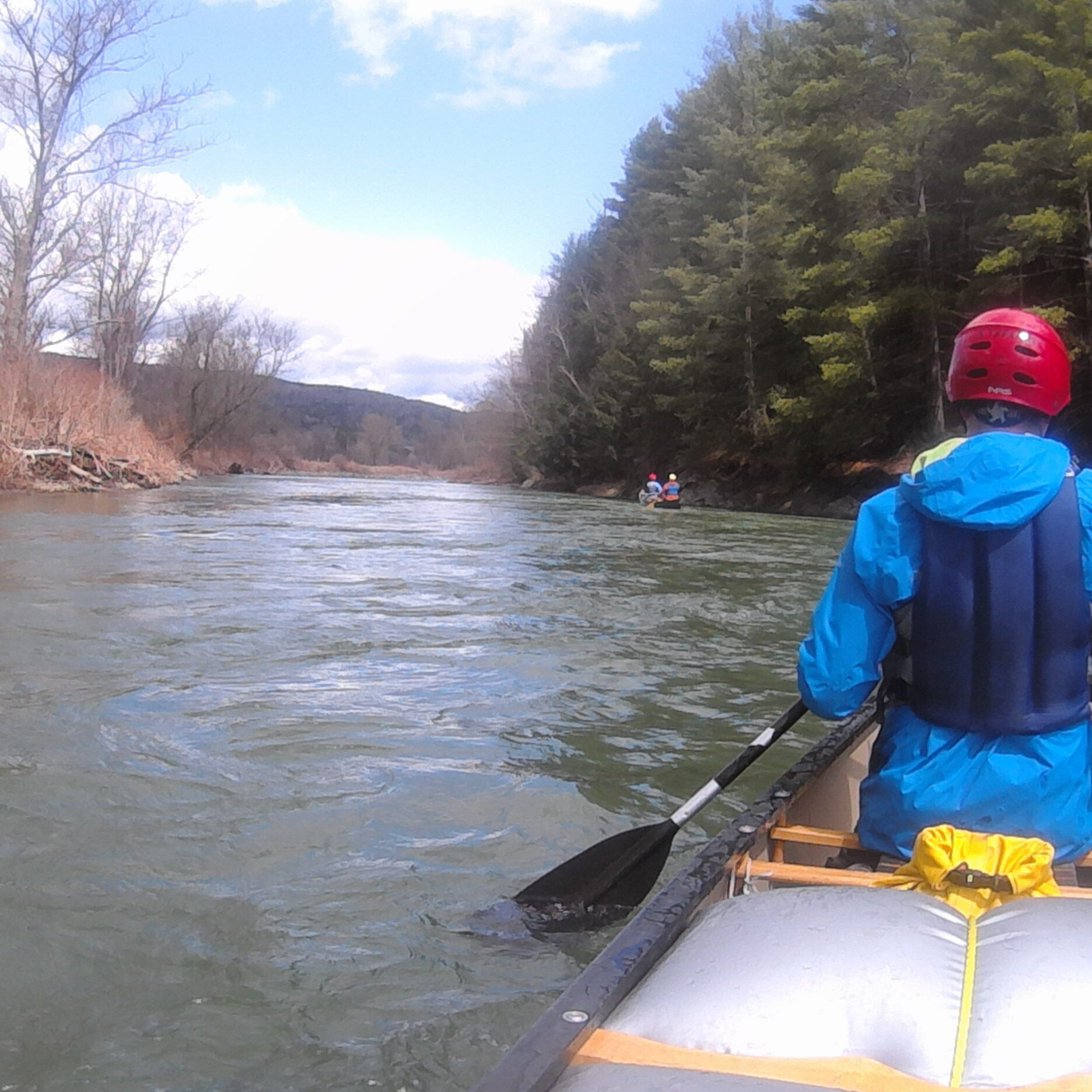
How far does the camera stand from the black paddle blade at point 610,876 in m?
3.23

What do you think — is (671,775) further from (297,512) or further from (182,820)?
(297,512)

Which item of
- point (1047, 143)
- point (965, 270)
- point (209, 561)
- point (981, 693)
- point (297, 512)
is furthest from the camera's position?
point (965, 270)

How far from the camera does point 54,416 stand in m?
22.1

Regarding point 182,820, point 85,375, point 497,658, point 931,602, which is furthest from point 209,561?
point 85,375

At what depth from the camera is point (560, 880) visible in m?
3.30

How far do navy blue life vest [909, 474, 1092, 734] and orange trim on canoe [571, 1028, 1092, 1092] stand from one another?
2.88 ft

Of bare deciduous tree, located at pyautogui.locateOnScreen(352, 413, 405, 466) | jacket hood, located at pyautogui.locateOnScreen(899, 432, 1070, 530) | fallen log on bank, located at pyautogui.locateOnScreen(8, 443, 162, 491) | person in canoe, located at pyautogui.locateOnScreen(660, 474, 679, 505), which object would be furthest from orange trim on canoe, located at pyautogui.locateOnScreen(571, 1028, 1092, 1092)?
bare deciduous tree, located at pyautogui.locateOnScreen(352, 413, 405, 466)

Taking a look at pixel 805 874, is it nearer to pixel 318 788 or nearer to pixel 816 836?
pixel 816 836

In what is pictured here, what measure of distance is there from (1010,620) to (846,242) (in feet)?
79.6

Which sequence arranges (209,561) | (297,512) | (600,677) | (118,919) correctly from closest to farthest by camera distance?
(118,919), (600,677), (209,561), (297,512)

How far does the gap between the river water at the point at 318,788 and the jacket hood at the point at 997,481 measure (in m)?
1.67

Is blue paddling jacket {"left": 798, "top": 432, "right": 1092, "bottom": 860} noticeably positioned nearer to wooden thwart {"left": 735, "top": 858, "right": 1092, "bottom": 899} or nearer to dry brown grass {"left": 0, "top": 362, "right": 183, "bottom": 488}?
wooden thwart {"left": 735, "top": 858, "right": 1092, "bottom": 899}

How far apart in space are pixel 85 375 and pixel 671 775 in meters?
22.9

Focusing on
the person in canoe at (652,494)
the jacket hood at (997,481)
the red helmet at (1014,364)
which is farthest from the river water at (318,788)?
the person in canoe at (652,494)
